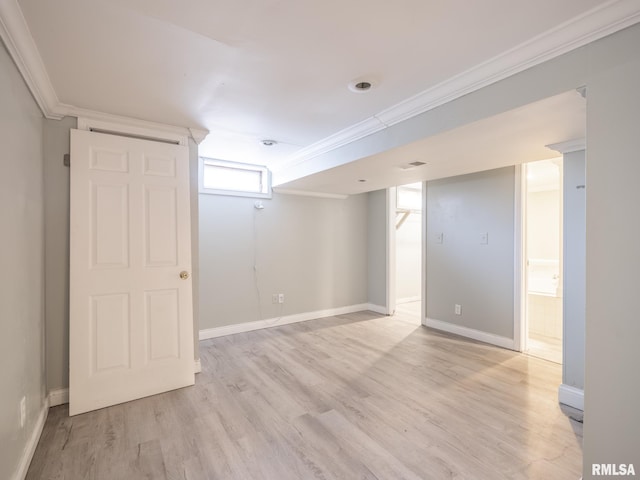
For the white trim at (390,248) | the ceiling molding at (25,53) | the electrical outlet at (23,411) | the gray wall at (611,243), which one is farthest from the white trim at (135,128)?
the white trim at (390,248)

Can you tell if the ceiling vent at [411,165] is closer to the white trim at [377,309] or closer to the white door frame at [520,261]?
the white door frame at [520,261]

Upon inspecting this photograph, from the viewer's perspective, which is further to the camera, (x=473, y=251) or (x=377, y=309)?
(x=377, y=309)

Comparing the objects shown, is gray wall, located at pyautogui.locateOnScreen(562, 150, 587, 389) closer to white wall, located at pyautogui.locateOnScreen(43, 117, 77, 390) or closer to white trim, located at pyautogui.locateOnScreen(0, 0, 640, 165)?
white trim, located at pyautogui.locateOnScreen(0, 0, 640, 165)

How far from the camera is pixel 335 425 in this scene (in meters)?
2.03

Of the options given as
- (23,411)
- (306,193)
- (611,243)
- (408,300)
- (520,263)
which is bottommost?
(408,300)

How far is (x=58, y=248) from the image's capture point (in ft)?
7.50

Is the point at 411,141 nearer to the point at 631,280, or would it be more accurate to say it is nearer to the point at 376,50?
the point at 376,50

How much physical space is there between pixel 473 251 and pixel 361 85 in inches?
105

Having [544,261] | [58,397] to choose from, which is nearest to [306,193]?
[58,397]

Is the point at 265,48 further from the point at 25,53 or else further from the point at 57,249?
the point at 57,249

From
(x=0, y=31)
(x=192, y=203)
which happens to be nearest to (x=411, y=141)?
(x=192, y=203)

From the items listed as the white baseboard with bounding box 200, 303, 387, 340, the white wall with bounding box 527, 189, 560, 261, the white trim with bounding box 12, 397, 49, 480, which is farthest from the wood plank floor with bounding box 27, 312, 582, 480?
the white wall with bounding box 527, 189, 560, 261

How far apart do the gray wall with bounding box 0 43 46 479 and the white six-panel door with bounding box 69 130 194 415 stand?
0.22 meters

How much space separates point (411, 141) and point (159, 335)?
2.53 m
